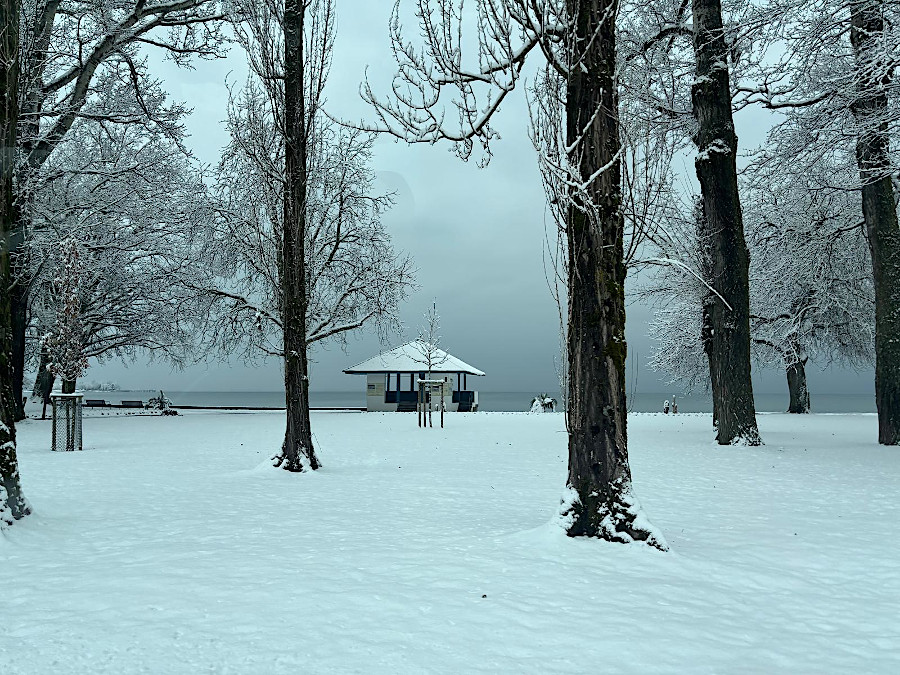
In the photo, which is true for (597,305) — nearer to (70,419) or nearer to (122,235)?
(70,419)

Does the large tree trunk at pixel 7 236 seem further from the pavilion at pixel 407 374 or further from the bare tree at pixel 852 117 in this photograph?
the pavilion at pixel 407 374

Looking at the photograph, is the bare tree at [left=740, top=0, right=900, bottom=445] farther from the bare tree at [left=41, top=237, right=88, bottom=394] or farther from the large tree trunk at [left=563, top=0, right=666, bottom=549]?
the bare tree at [left=41, top=237, right=88, bottom=394]

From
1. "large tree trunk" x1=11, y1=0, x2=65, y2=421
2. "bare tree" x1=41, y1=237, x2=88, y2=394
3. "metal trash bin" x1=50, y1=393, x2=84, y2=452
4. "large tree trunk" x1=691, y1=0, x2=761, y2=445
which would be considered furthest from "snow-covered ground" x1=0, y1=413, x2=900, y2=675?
"large tree trunk" x1=11, y1=0, x2=65, y2=421

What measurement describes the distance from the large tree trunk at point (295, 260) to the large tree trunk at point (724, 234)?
297 inches

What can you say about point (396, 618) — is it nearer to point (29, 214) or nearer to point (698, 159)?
point (698, 159)

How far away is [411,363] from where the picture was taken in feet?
114

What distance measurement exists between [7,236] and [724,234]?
11.5 m

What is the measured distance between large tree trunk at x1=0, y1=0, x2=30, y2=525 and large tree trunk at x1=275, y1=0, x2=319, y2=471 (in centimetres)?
401

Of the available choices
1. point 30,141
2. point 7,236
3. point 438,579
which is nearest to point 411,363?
point 30,141

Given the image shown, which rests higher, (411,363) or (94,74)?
(94,74)

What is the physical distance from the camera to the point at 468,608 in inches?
145

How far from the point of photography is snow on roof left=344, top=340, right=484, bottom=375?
34188 mm

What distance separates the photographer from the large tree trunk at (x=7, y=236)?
18.9ft

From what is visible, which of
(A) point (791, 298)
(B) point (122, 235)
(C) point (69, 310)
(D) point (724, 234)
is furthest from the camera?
(A) point (791, 298)
